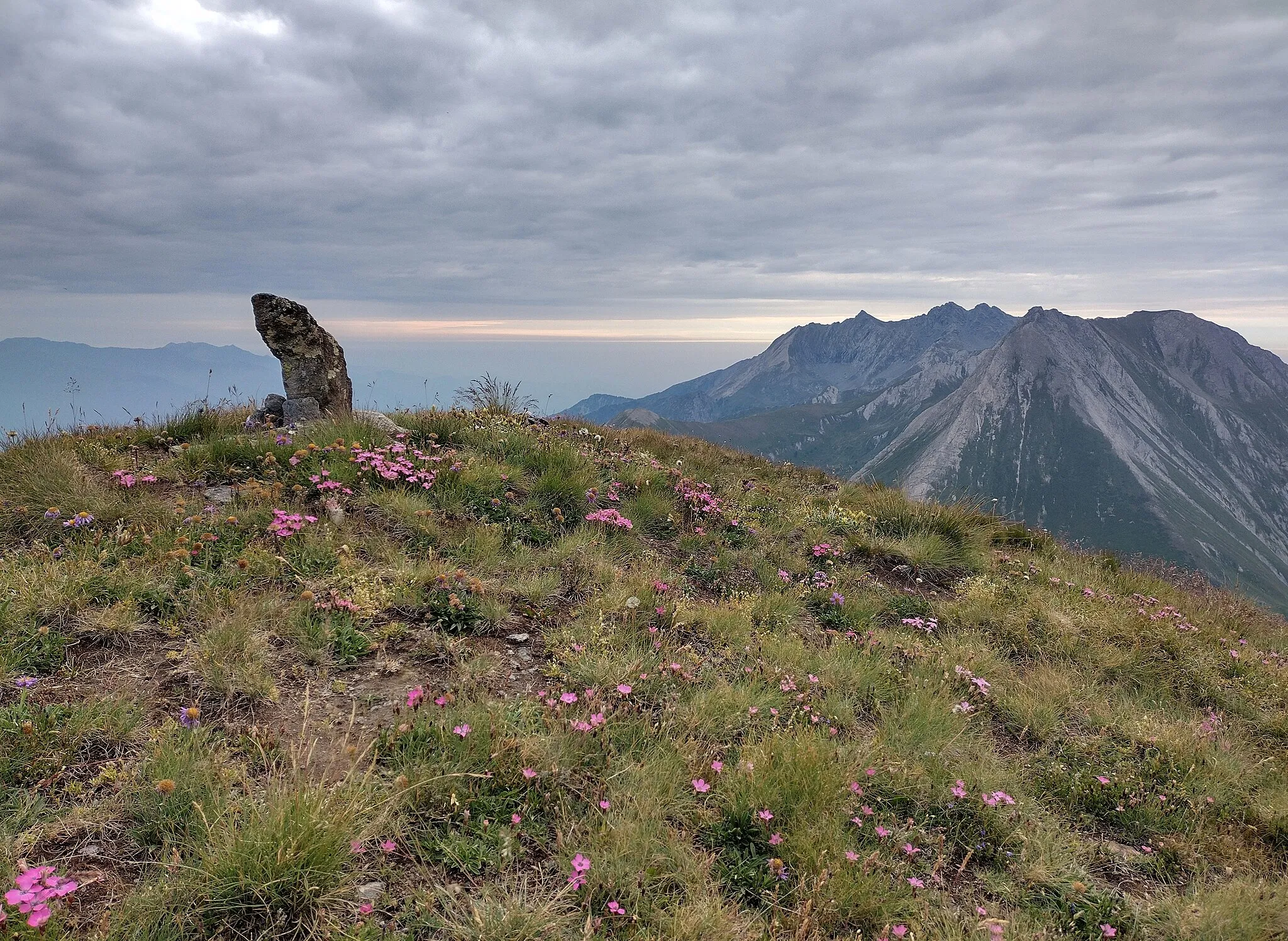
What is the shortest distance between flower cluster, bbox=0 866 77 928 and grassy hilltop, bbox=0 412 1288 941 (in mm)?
34

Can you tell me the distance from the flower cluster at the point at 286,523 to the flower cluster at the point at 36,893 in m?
3.87

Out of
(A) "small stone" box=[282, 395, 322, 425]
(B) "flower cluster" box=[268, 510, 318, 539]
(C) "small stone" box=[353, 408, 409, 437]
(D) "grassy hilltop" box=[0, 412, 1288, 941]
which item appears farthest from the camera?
(A) "small stone" box=[282, 395, 322, 425]

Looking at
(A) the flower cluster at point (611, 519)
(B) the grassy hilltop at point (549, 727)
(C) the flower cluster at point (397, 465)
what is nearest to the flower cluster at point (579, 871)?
(B) the grassy hilltop at point (549, 727)

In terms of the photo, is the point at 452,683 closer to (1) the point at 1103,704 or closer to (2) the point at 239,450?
(2) the point at 239,450

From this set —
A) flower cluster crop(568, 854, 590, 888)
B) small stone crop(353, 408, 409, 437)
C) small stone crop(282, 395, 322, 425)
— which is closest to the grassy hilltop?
flower cluster crop(568, 854, 590, 888)

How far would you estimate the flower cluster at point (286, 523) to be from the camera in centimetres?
631

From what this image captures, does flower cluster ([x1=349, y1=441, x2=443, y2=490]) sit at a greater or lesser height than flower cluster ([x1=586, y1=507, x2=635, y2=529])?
greater

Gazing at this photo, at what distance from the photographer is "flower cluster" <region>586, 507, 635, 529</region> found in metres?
8.24

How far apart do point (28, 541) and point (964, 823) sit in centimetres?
861

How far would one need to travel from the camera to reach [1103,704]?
6.28 meters

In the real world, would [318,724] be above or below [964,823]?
above

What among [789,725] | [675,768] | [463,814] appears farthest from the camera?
[789,725]

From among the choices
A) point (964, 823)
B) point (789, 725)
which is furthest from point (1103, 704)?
point (789, 725)

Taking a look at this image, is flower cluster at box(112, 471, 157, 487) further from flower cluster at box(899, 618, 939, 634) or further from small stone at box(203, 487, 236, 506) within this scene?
flower cluster at box(899, 618, 939, 634)
